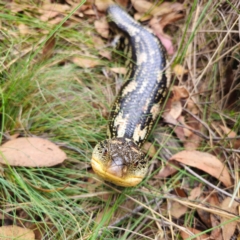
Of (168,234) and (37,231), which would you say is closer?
(37,231)

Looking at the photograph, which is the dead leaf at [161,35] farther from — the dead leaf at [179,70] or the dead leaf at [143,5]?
the dead leaf at [179,70]

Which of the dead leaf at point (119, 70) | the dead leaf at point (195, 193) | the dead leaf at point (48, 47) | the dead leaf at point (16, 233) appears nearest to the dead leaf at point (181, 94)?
the dead leaf at point (119, 70)

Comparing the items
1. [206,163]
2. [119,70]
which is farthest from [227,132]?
[119,70]

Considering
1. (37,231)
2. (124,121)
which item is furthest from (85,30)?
(37,231)

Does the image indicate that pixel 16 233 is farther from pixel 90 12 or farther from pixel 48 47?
pixel 90 12

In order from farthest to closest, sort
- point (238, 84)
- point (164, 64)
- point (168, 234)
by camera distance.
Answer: point (164, 64) < point (238, 84) < point (168, 234)

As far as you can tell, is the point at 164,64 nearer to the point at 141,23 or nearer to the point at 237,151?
the point at 141,23

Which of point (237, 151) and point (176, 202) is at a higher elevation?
point (237, 151)
